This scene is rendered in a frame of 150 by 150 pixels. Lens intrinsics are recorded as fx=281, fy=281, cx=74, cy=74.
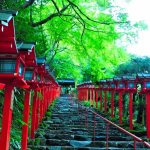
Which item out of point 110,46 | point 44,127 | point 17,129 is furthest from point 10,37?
point 110,46

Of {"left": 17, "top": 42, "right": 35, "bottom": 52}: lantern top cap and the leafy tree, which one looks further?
the leafy tree

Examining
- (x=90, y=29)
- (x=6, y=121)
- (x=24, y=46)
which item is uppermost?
(x=90, y=29)

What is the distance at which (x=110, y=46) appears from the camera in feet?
47.7

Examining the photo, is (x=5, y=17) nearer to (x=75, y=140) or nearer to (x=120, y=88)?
(x=75, y=140)

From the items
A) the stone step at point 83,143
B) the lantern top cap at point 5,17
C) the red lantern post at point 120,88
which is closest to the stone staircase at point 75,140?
the stone step at point 83,143

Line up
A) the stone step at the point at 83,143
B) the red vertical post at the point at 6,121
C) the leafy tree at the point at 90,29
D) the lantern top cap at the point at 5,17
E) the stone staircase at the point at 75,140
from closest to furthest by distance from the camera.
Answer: the lantern top cap at the point at 5,17 → the red vertical post at the point at 6,121 → the stone staircase at the point at 75,140 → the stone step at the point at 83,143 → the leafy tree at the point at 90,29

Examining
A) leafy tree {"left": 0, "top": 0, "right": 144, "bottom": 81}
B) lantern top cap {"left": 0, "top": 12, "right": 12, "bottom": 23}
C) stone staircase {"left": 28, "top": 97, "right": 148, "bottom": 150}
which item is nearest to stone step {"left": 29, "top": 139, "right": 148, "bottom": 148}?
stone staircase {"left": 28, "top": 97, "right": 148, "bottom": 150}

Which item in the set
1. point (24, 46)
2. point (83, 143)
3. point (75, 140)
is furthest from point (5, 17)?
point (75, 140)

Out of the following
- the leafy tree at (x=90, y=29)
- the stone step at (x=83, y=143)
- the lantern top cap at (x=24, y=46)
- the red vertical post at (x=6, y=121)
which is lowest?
the stone step at (x=83, y=143)

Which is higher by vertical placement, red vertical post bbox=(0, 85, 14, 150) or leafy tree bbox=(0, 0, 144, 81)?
leafy tree bbox=(0, 0, 144, 81)

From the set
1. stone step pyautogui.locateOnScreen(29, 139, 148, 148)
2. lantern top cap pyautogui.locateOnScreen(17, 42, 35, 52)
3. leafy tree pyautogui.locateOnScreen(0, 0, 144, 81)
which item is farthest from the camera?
leafy tree pyautogui.locateOnScreen(0, 0, 144, 81)

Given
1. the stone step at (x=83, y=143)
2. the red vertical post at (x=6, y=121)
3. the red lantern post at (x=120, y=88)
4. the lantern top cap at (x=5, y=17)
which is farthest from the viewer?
the red lantern post at (x=120, y=88)

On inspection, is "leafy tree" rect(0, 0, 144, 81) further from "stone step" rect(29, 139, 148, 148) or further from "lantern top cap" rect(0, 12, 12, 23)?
"lantern top cap" rect(0, 12, 12, 23)

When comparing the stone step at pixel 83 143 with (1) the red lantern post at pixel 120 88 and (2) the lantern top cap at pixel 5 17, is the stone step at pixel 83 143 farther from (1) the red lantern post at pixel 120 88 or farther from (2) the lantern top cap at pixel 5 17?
(2) the lantern top cap at pixel 5 17
